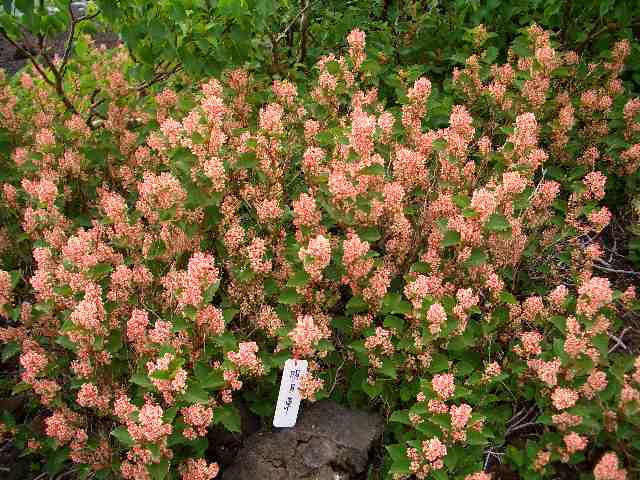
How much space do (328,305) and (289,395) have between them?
0.50 meters

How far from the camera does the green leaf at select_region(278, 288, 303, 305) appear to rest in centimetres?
258

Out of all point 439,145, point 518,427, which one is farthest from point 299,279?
point 518,427

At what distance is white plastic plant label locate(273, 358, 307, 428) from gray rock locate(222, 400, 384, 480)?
0.09 meters

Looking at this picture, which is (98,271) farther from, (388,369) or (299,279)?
(388,369)

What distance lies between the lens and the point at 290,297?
2598mm

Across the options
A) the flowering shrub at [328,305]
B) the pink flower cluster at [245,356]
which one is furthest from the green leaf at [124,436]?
the pink flower cluster at [245,356]

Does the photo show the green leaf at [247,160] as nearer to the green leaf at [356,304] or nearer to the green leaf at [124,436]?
the green leaf at [356,304]

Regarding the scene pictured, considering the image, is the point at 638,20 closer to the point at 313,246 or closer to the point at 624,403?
the point at 624,403

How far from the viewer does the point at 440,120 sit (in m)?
4.04

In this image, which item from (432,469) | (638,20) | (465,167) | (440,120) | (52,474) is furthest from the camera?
(638,20)

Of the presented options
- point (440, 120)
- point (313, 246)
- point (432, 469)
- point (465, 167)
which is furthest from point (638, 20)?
point (432, 469)

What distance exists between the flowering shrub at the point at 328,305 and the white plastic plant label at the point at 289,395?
0.24ft

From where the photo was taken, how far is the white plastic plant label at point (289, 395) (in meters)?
2.42

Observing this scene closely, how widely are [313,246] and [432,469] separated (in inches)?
41.8
